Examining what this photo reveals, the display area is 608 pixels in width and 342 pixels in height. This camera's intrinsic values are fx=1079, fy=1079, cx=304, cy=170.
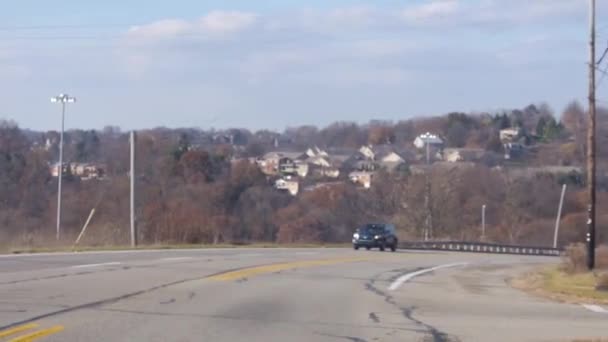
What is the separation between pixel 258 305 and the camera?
61.7 feet

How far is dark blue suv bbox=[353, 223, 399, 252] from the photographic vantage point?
168 feet

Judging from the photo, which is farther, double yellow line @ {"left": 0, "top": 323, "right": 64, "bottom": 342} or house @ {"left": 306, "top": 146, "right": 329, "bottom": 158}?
house @ {"left": 306, "top": 146, "right": 329, "bottom": 158}

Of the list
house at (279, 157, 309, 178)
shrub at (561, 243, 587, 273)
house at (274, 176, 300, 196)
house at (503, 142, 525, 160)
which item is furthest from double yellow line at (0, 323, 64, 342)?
house at (503, 142, 525, 160)

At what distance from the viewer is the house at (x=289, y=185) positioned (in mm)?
103938

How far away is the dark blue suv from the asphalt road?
1968 centimetres

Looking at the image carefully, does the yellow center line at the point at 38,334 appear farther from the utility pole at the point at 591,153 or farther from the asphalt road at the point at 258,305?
the utility pole at the point at 591,153

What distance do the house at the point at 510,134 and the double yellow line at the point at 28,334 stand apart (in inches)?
6027

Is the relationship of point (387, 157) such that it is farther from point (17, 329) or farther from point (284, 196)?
point (17, 329)

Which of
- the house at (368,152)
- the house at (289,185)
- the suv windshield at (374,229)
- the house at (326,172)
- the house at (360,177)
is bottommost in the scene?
the suv windshield at (374,229)

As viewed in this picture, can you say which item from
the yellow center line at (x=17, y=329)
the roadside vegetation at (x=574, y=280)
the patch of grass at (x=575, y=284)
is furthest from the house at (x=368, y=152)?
the yellow center line at (x=17, y=329)

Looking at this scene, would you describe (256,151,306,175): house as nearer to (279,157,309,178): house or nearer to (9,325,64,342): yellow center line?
(279,157,309,178): house

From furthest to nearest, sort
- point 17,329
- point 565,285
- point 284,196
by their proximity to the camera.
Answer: point 284,196 < point 565,285 < point 17,329

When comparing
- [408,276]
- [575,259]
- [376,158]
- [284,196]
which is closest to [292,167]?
[376,158]

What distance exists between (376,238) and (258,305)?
32.5 meters
